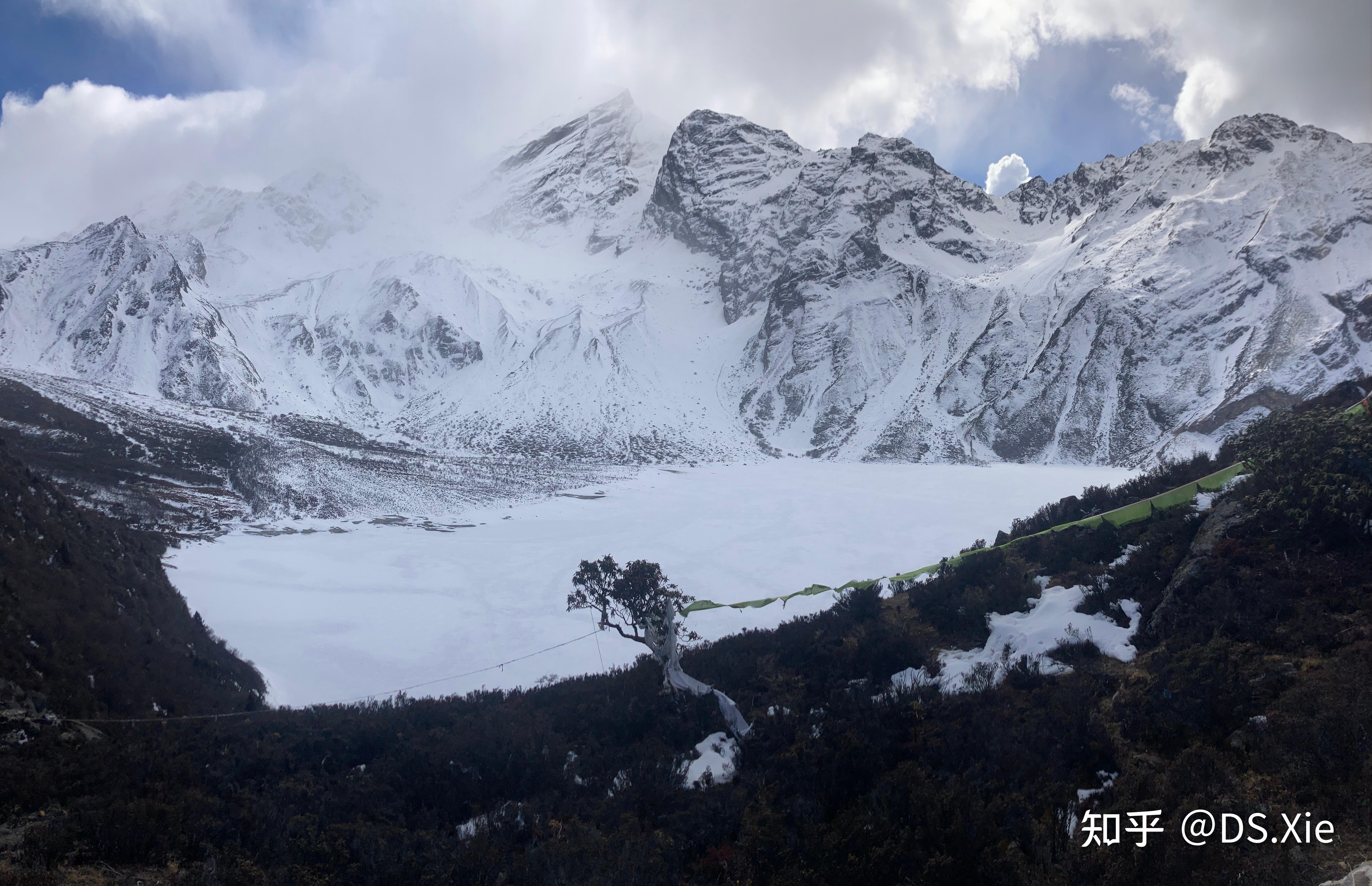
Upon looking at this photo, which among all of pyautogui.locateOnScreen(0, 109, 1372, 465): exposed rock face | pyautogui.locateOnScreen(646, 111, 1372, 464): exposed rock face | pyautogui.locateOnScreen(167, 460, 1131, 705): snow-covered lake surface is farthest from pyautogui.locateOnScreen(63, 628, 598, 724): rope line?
pyautogui.locateOnScreen(646, 111, 1372, 464): exposed rock face

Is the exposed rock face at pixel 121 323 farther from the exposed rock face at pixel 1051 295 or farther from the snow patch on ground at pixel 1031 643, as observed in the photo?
the snow patch on ground at pixel 1031 643

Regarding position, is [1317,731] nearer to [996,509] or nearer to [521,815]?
[521,815]

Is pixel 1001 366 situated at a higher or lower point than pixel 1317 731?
higher

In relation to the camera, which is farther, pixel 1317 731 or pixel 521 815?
pixel 521 815

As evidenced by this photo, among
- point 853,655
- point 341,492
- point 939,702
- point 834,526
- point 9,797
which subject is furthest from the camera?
point 341,492

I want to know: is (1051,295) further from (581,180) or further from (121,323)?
(121,323)

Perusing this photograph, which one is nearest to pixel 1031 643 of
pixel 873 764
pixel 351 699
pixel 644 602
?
pixel 873 764

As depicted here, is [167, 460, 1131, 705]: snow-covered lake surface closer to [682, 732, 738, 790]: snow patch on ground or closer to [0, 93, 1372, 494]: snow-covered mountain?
[682, 732, 738, 790]: snow patch on ground

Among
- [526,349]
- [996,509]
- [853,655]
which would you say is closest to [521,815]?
[853,655]
